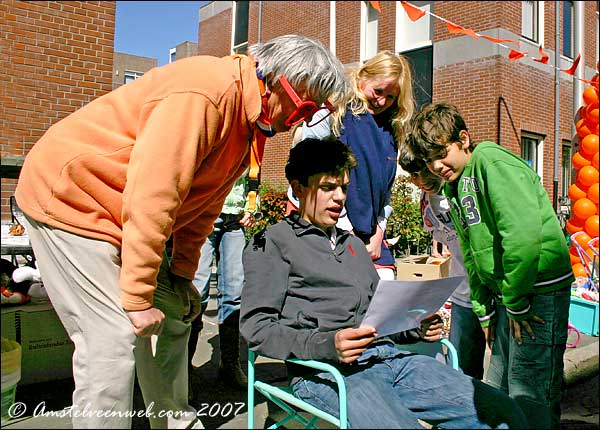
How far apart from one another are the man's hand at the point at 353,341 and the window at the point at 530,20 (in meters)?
9.94

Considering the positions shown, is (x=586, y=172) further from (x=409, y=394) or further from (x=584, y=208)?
(x=409, y=394)

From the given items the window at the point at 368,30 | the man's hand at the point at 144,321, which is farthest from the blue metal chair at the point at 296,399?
the window at the point at 368,30

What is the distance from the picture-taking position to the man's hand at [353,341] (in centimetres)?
150

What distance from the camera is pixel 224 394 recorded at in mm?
2602

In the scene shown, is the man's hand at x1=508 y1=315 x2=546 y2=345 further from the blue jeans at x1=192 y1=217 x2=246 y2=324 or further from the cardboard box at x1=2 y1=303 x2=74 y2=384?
the cardboard box at x1=2 y1=303 x2=74 y2=384

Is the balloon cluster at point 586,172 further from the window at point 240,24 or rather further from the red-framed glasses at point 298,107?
the window at point 240,24

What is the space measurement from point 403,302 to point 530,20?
10148 mm

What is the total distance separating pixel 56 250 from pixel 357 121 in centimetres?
143

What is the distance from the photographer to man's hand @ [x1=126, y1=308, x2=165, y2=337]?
1.31 meters

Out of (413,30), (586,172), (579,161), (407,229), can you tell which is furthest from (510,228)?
(413,30)

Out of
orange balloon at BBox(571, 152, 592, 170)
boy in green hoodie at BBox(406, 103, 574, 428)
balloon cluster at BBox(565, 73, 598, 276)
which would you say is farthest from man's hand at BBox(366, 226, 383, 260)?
orange balloon at BBox(571, 152, 592, 170)

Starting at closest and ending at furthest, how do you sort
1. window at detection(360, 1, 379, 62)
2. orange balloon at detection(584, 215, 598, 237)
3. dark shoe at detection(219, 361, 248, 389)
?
1. dark shoe at detection(219, 361, 248, 389)
2. orange balloon at detection(584, 215, 598, 237)
3. window at detection(360, 1, 379, 62)

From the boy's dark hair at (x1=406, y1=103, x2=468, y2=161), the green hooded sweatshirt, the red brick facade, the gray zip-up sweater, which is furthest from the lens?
the red brick facade

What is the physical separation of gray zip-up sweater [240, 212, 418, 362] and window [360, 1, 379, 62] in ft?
35.7
